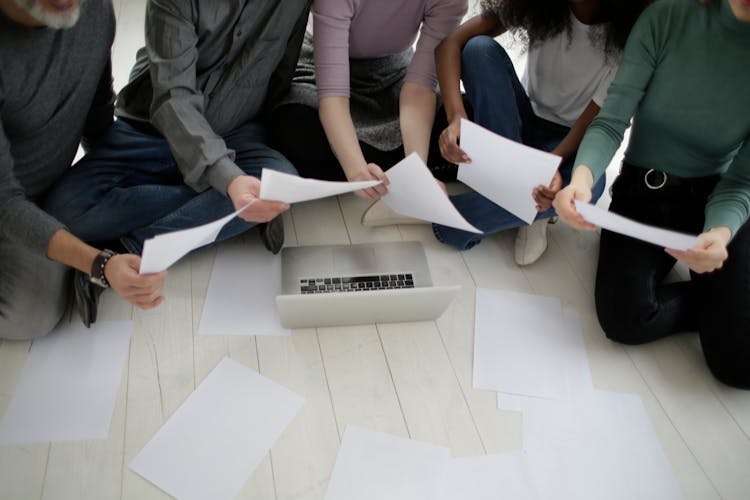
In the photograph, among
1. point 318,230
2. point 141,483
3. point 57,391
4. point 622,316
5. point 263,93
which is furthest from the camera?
point 318,230

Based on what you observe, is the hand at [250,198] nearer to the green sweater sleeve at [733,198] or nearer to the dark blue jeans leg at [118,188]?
the dark blue jeans leg at [118,188]

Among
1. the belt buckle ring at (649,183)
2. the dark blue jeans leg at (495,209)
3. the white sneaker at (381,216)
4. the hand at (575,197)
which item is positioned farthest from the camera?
the white sneaker at (381,216)

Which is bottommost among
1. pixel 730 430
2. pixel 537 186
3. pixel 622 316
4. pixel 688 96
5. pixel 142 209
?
pixel 730 430

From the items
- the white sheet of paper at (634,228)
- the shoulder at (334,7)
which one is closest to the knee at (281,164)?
the shoulder at (334,7)

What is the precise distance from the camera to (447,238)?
1528 mm

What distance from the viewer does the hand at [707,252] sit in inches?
41.9

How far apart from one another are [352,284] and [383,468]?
16.8 inches

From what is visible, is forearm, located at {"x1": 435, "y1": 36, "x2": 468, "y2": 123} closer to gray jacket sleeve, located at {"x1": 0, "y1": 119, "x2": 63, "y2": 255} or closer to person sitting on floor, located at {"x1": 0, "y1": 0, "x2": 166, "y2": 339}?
person sitting on floor, located at {"x1": 0, "y1": 0, "x2": 166, "y2": 339}

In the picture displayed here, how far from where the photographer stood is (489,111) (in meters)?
1.48

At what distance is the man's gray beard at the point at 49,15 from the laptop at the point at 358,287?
25.1 inches

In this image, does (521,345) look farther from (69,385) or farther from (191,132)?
(69,385)

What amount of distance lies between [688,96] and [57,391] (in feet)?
4.59

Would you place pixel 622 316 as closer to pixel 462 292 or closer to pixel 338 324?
pixel 462 292

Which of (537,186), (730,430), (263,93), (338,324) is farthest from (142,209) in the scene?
(730,430)
